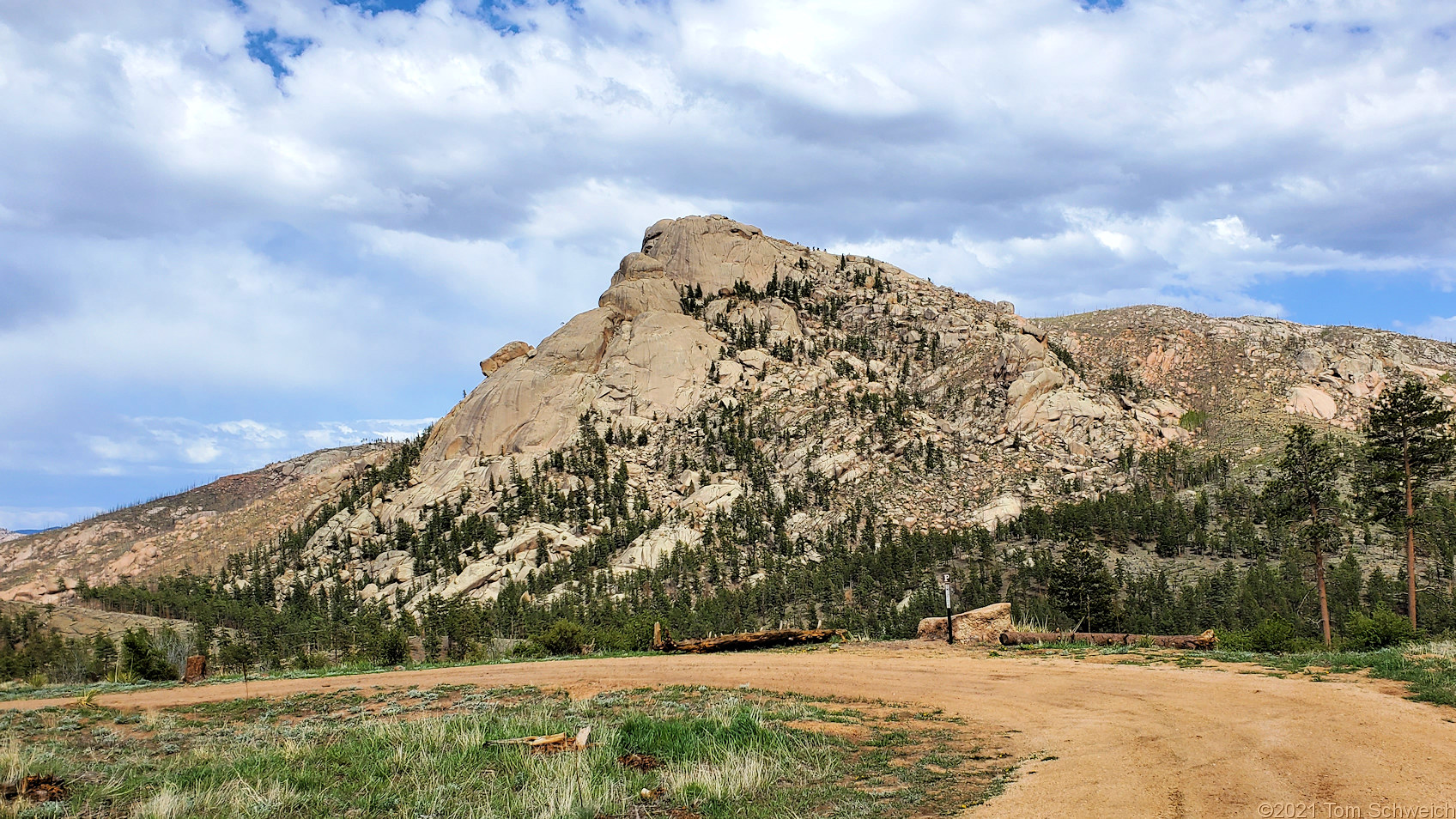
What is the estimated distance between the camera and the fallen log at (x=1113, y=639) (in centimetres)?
2552

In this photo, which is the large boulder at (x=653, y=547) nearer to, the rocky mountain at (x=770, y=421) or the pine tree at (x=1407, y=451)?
the rocky mountain at (x=770, y=421)

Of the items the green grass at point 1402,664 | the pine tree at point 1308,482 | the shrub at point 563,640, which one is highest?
the pine tree at point 1308,482

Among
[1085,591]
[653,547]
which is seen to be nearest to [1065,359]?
→ [1085,591]

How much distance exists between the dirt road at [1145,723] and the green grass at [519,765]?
1.44m

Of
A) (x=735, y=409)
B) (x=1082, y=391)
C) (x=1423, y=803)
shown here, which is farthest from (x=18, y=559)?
(x=1423, y=803)

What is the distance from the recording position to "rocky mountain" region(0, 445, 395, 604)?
13510cm

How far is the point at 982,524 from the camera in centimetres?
8481

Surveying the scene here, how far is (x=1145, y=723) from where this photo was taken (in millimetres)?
13562

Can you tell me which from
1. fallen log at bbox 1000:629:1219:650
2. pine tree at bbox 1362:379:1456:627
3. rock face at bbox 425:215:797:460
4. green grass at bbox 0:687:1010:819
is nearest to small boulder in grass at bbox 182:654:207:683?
green grass at bbox 0:687:1010:819

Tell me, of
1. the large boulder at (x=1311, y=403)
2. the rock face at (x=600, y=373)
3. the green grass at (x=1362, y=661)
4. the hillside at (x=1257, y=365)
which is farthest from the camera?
the hillside at (x=1257, y=365)

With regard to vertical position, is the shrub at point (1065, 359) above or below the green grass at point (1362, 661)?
above

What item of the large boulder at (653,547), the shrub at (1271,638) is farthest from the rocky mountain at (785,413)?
the shrub at (1271,638)

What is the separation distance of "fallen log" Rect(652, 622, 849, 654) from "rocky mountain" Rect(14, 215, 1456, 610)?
44.8 m

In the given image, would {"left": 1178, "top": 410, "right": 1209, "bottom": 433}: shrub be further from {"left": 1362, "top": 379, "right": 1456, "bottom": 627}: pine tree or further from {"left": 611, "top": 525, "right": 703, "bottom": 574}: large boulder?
{"left": 1362, "top": 379, "right": 1456, "bottom": 627}: pine tree
